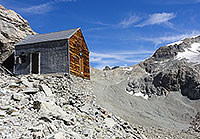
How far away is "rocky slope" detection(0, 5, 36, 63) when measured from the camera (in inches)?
991

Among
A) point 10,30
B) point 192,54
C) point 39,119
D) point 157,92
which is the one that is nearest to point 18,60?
point 10,30

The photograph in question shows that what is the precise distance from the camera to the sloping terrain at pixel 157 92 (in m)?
29.8

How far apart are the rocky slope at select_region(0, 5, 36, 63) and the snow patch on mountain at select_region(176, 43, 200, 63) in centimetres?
5878

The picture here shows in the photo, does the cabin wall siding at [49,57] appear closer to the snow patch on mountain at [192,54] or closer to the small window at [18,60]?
the small window at [18,60]

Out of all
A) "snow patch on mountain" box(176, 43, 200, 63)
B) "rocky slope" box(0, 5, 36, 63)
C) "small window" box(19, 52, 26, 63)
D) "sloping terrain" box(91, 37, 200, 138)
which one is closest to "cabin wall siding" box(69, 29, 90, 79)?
"small window" box(19, 52, 26, 63)

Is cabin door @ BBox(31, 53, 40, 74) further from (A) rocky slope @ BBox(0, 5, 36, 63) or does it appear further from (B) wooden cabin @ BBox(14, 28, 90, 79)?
(A) rocky slope @ BBox(0, 5, 36, 63)

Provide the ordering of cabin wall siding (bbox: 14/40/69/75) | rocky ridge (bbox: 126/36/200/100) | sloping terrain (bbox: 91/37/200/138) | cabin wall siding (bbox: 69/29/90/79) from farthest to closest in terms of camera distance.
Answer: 1. rocky ridge (bbox: 126/36/200/100)
2. sloping terrain (bbox: 91/37/200/138)
3. cabin wall siding (bbox: 69/29/90/79)
4. cabin wall siding (bbox: 14/40/69/75)

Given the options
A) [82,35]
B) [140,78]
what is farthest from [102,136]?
[140,78]

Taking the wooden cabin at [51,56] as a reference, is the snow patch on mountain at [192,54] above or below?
above

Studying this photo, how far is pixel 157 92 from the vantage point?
169 ft

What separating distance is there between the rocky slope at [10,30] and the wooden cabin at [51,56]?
6073 mm

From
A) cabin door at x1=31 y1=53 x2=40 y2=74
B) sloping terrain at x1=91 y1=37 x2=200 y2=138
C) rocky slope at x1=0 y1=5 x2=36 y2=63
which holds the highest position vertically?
rocky slope at x1=0 y1=5 x2=36 y2=63

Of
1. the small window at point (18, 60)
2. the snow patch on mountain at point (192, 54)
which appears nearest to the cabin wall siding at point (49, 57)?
the small window at point (18, 60)

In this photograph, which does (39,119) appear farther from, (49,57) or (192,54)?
(192,54)
